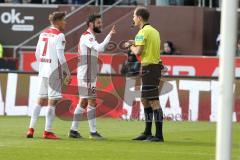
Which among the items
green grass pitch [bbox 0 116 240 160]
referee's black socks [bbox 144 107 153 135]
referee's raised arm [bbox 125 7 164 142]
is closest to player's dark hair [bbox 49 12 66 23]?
referee's raised arm [bbox 125 7 164 142]

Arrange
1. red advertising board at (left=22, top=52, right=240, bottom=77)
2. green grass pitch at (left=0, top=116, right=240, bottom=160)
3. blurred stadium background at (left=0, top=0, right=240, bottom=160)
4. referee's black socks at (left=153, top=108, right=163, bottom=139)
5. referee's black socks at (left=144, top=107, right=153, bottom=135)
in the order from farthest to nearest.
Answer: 1. red advertising board at (left=22, top=52, right=240, bottom=77)
2. referee's black socks at (left=144, top=107, right=153, bottom=135)
3. referee's black socks at (left=153, top=108, right=163, bottom=139)
4. blurred stadium background at (left=0, top=0, right=240, bottom=160)
5. green grass pitch at (left=0, top=116, right=240, bottom=160)

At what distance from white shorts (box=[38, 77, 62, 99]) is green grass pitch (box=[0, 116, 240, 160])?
0.80 meters

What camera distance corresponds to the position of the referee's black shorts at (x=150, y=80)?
15977 mm

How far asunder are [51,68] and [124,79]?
20.3 ft

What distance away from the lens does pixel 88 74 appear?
A: 16531 mm

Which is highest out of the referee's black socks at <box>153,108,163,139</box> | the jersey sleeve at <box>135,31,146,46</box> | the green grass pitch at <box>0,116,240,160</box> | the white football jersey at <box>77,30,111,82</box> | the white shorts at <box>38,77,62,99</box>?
the jersey sleeve at <box>135,31,146,46</box>

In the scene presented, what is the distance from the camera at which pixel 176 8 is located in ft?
95.7

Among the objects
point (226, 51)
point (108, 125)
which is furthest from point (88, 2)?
point (226, 51)

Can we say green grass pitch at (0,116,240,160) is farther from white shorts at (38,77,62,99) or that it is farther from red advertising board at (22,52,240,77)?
red advertising board at (22,52,240,77)

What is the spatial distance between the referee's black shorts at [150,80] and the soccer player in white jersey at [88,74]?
3.24 feet

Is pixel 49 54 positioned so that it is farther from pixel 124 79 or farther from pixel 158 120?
pixel 124 79

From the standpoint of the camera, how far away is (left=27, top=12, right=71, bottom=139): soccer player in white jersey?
15922 millimetres

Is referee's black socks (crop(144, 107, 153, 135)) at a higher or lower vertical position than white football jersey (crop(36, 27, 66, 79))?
lower

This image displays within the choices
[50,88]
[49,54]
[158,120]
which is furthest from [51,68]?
[158,120]
